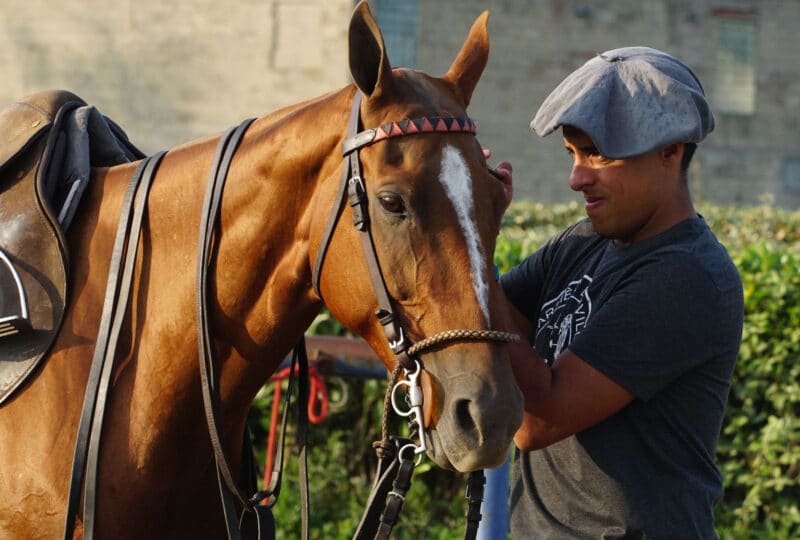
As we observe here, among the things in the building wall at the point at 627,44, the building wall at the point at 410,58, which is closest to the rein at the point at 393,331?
the building wall at the point at 410,58

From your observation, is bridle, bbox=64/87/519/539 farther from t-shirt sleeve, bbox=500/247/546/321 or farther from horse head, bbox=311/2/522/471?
t-shirt sleeve, bbox=500/247/546/321

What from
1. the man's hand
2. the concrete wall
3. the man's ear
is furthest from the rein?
the concrete wall

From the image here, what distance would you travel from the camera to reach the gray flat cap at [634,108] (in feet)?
8.11

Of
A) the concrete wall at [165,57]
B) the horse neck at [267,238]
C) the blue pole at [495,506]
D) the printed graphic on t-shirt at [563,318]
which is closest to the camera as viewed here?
the horse neck at [267,238]

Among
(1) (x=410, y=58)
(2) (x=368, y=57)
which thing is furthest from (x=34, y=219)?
(1) (x=410, y=58)

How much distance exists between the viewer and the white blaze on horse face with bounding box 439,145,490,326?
2268 mm

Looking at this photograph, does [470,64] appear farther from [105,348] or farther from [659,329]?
[105,348]

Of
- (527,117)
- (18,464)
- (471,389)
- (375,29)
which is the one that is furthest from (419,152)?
(527,117)

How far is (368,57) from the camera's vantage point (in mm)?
2439

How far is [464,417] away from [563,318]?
612 mm

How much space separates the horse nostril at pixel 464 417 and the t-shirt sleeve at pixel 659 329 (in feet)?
1.36

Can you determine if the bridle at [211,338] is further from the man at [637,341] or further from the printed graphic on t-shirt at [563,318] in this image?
the printed graphic on t-shirt at [563,318]

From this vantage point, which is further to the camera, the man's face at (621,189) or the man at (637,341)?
the man's face at (621,189)

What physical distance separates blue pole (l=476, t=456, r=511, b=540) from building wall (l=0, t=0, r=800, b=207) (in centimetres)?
918
